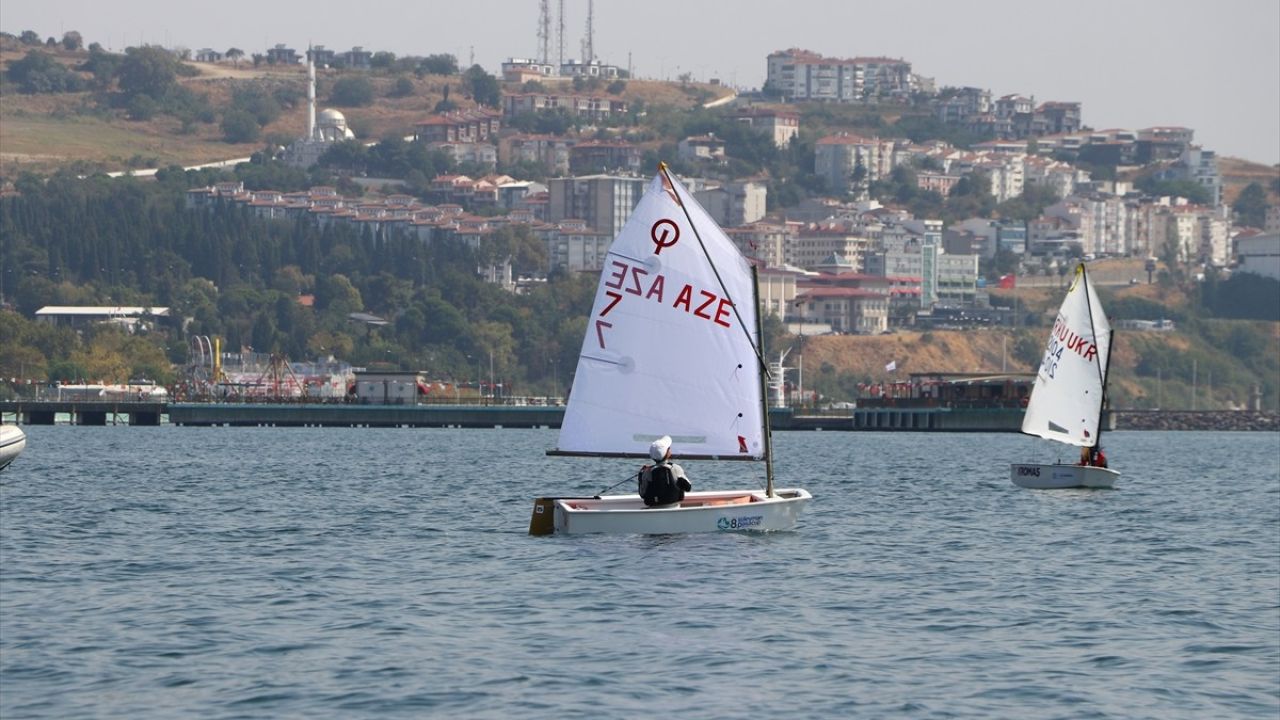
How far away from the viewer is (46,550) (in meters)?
46.6

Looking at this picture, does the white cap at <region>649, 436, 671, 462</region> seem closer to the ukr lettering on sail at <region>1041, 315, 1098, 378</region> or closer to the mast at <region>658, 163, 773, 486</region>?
the mast at <region>658, 163, 773, 486</region>

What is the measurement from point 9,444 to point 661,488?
3212 cm

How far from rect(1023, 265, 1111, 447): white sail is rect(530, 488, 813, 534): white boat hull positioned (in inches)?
1401

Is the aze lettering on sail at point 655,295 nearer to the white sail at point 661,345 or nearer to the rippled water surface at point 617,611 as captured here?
the white sail at point 661,345

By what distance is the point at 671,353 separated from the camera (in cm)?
4828

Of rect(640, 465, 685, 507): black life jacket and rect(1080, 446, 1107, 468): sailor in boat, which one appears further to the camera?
rect(1080, 446, 1107, 468): sailor in boat

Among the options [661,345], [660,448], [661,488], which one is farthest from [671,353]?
[661,488]

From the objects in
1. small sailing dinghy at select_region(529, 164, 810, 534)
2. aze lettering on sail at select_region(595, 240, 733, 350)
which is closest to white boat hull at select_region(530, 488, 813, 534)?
small sailing dinghy at select_region(529, 164, 810, 534)

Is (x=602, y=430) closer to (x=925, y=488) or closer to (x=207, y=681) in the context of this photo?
(x=207, y=681)

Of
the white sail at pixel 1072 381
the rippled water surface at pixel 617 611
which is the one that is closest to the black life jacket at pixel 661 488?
the rippled water surface at pixel 617 611

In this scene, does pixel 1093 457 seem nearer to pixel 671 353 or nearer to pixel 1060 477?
pixel 1060 477

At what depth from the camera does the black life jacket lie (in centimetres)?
4606

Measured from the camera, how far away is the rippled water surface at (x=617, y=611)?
2964 cm

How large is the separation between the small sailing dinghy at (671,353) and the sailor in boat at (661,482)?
55.9 inches
